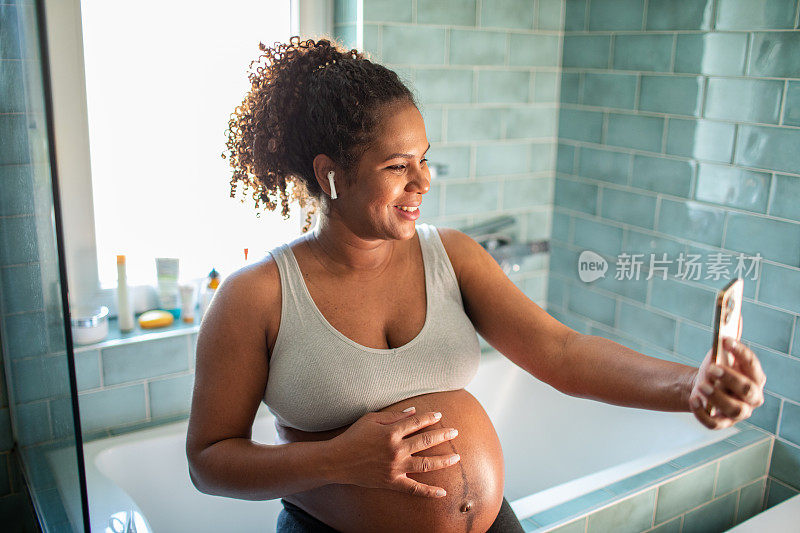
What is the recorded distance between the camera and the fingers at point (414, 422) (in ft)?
3.62

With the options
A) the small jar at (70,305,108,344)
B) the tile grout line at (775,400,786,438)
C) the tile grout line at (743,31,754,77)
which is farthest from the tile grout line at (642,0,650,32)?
the small jar at (70,305,108,344)

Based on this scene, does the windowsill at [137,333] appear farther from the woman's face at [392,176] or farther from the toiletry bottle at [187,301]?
the woman's face at [392,176]

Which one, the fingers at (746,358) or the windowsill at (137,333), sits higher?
the fingers at (746,358)

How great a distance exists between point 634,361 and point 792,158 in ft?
3.23

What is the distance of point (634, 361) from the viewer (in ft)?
4.05

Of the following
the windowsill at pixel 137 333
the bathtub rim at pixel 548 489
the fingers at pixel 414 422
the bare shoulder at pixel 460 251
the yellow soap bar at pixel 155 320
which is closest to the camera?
the fingers at pixel 414 422

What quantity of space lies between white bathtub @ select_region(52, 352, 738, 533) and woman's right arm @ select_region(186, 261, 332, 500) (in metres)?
0.41

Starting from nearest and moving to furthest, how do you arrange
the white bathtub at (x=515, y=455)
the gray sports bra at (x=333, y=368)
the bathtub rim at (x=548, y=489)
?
the gray sports bra at (x=333, y=368), the bathtub rim at (x=548, y=489), the white bathtub at (x=515, y=455)

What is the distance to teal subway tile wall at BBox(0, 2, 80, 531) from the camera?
0.94m

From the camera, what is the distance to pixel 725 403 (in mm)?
958

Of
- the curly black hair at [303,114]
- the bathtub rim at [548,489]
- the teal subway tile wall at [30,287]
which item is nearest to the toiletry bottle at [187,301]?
the bathtub rim at [548,489]

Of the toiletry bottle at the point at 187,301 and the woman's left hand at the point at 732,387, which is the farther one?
the toiletry bottle at the point at 187,301

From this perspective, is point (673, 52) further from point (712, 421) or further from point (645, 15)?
point (712, 421)

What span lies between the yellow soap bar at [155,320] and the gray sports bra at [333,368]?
86cm
